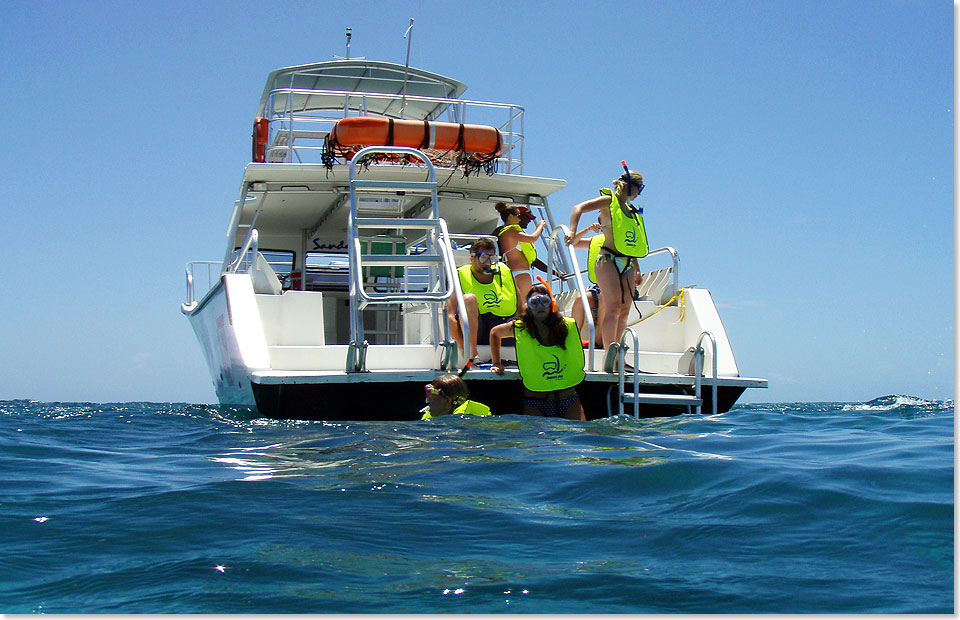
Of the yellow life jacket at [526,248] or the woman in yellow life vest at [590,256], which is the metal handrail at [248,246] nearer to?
the yellow life jacket at [526,248]

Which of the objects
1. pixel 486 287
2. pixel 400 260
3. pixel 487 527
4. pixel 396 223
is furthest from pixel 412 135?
pixel 487 527

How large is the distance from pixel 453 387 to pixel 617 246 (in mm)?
2036

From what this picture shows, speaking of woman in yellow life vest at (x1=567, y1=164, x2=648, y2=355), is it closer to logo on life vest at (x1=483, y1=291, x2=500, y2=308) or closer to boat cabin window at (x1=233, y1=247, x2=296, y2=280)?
logo on life vest at (x1=483, y1=291, x2=500, y2=308)

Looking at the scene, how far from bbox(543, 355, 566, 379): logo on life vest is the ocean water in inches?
48.3

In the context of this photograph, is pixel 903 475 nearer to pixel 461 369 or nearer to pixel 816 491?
pixel 816 491

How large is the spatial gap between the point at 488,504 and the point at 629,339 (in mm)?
3903

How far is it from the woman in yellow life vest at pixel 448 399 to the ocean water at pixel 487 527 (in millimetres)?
840

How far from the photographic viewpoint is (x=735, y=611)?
213cm

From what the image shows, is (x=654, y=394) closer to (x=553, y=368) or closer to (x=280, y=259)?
(x=553, y=368)

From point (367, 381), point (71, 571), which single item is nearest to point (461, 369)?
point (367, 381)

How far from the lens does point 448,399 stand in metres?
5.86

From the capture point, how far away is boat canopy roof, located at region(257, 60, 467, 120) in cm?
1237

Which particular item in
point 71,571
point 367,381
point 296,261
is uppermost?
point 296,261

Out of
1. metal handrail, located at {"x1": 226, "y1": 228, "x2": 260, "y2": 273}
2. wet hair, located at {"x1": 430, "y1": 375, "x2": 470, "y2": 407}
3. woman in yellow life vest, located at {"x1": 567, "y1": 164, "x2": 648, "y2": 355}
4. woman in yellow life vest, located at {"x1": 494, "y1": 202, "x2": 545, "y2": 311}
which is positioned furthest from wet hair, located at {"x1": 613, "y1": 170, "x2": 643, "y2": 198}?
metal handrail, located at {"x1": 226, "y1": 228, "x2": 260, "y2": 273}
